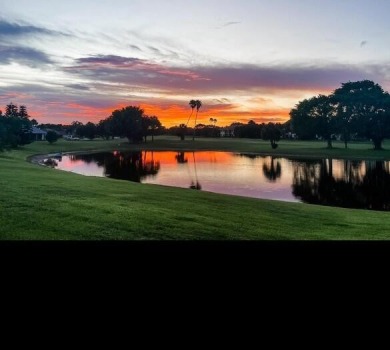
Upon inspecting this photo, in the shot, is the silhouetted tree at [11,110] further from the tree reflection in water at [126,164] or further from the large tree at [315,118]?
the large tree at [315,118]

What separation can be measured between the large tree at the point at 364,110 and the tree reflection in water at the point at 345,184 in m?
0.41

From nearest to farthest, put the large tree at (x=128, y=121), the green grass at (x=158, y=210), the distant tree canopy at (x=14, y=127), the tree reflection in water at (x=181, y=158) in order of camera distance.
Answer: the green grass at (x=158, y=210), the distant tree canopy at (x=14, y=127), the large tree at (x=128, y=121), the tree reflection in water at (x=181, y=158)

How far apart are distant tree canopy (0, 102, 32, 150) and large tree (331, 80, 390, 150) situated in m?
3.27

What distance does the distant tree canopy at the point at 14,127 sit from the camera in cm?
440

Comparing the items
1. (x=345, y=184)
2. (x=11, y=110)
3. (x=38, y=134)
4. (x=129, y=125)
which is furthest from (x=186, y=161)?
(x=345, y=184)

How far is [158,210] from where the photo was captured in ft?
13.9

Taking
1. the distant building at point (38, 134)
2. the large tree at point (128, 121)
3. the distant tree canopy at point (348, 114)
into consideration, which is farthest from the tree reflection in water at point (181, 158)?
the distant building at point (38, 134)

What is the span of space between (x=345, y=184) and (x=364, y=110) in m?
1.37

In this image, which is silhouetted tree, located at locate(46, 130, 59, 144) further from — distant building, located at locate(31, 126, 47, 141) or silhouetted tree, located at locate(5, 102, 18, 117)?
silhouetted tree, located at locate(5, 102, 18, 117)

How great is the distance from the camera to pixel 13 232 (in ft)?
11.0

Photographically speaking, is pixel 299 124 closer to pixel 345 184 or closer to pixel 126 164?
pixel 345 184

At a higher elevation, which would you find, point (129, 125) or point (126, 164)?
point (129, 125)

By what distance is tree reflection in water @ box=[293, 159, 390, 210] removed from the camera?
16.5 feet
